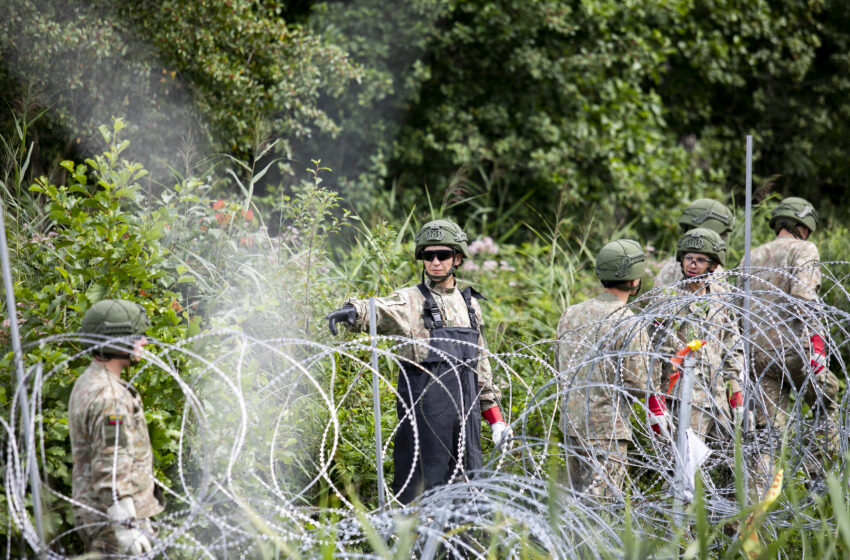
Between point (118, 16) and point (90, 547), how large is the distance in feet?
17.1

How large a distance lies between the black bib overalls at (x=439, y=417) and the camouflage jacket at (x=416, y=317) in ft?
0.25

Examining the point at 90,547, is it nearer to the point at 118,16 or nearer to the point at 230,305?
the point at 230,305

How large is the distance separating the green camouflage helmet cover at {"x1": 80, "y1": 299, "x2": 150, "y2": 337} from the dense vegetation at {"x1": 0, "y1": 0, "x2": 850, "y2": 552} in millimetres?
513

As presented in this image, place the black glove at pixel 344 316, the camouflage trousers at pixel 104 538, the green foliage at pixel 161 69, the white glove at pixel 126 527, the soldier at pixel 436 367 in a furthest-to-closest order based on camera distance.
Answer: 1. the green foliage at pixel 161 69
2. the soldier at pixel 436 367
3. the black glove at pixel 344 316
4. the camouflage trousers at pixel 104 538
5. the white glove at pixel 126 527

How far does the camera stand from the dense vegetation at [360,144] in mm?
4836

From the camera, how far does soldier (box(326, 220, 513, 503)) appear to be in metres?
4.45

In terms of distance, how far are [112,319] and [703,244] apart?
341 centimetres

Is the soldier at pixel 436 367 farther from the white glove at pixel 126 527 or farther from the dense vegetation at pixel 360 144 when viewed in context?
the white glove at pixel 126 527

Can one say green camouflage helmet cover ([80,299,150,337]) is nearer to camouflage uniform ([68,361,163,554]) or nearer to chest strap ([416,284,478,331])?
camouflage uniform ([68,361,163,554])

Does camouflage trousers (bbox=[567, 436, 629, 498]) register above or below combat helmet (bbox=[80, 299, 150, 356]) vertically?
below

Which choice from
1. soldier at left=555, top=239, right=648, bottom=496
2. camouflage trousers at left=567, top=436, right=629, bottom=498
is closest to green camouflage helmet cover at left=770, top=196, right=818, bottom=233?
soldier at left=555, top=239, right=648, bottom=496

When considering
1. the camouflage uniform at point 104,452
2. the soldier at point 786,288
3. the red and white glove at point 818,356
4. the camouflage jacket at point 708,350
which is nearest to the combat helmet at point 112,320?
the camouflage uniform at point 104,452

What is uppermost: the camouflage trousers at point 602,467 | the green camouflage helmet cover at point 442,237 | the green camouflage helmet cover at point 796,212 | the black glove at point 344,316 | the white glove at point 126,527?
the green camouflage helmet cover at point 796,212

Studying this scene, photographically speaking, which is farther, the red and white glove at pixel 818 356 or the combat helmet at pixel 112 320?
the red and white glove at pixel 818 356
